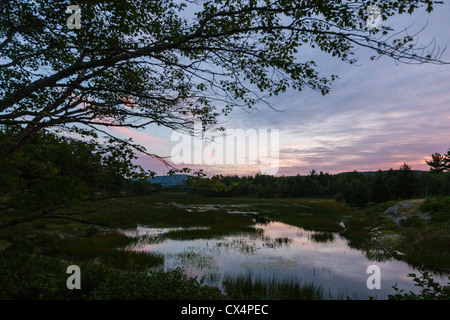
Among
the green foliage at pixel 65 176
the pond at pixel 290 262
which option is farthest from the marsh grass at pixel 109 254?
the green foliage at pixel 65 176

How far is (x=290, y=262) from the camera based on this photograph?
1518 cm

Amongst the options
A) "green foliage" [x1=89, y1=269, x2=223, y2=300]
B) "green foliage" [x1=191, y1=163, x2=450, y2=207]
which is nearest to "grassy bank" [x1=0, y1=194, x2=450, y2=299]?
"green foliage" [x1=89, y1=269, x2=223, y2=300]

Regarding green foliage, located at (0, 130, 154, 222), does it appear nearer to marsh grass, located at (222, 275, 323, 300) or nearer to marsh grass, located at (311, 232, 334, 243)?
marsh grass, located at (222, 275, 323, 300)

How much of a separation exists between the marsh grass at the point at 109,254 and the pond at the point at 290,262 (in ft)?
4.08

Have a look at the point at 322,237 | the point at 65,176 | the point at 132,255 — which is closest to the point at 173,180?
the point at 65,176

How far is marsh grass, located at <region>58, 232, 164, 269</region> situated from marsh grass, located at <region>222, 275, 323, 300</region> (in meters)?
5.86

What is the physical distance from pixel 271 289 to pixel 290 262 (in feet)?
16.8

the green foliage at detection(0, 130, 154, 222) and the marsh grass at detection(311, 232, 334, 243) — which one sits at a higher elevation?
the green foliage at detection(0, 130, 154, 222)

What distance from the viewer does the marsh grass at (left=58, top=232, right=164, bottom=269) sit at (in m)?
14.2

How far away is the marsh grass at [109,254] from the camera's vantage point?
1416 centimetres

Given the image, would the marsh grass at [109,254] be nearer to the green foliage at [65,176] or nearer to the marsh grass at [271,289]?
the marsh grass at [271,289]

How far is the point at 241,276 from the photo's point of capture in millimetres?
12422

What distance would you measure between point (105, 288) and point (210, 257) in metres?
9.54
